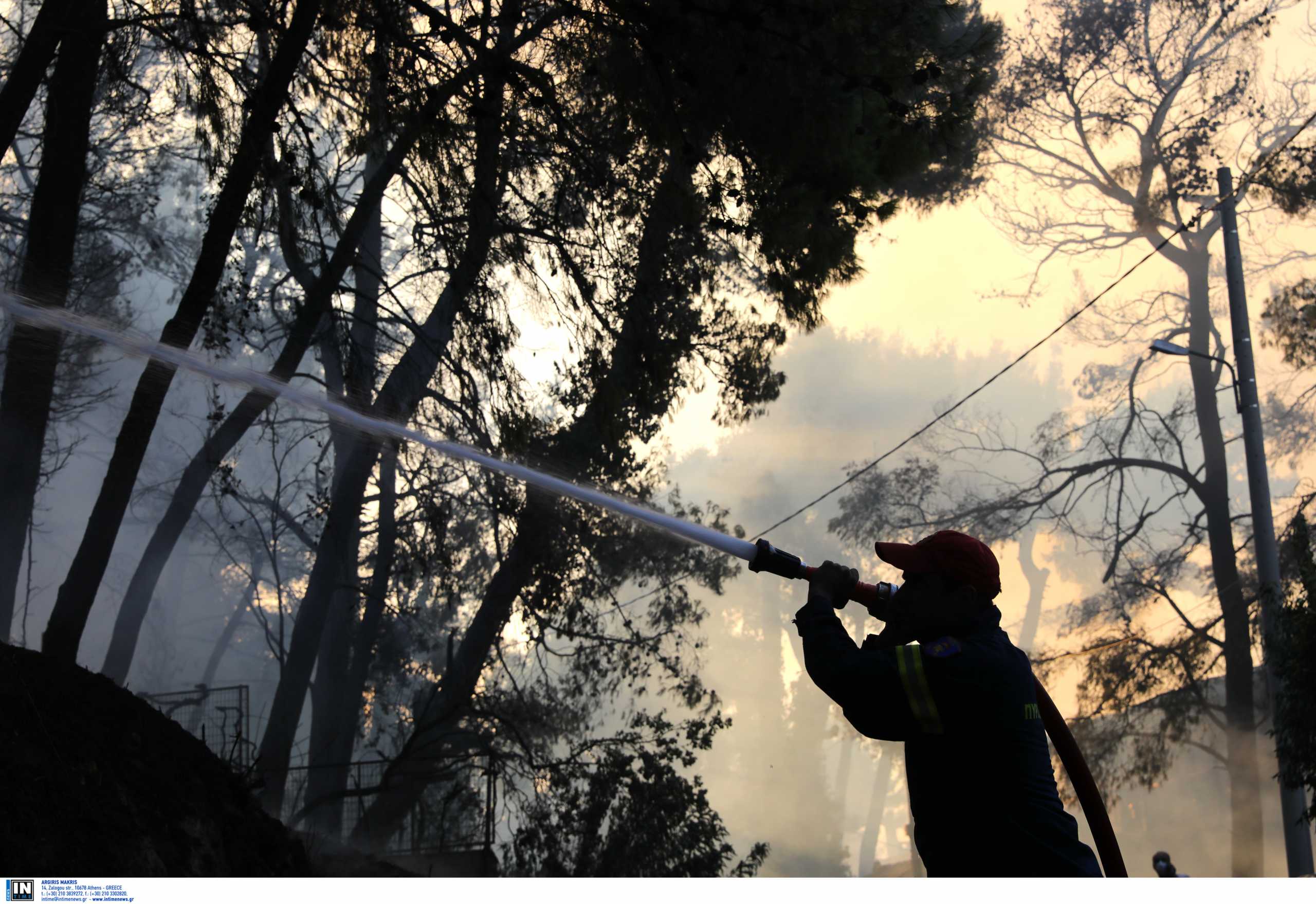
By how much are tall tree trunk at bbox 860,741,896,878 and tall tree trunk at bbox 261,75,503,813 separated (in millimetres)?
7094

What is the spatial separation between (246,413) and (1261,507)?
648 centimetres

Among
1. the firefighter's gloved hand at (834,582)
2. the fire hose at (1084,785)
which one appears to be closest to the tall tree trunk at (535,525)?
the fire hose at (1084,785)

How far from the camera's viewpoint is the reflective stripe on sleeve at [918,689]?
191 centimetres

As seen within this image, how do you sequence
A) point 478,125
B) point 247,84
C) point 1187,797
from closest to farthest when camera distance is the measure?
1. point 247,84
2. point 478,125
3. point 1187,797

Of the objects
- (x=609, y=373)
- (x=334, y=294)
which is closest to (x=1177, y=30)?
(x=609, y=373)

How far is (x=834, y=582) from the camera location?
220 cm

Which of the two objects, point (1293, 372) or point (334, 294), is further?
point (1293, 372)

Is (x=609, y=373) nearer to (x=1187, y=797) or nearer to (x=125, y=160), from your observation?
(x=125, y=160)

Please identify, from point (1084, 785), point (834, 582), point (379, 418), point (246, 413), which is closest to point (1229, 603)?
point (1084, 785)

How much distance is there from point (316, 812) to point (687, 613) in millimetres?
2739

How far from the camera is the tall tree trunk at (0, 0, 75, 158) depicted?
14.7ft

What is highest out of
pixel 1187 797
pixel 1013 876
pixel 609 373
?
pixel 609 373

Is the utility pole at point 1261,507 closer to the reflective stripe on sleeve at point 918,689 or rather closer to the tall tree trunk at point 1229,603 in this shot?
the tall tree trunk at point 1229,603

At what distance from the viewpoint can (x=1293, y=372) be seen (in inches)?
311
